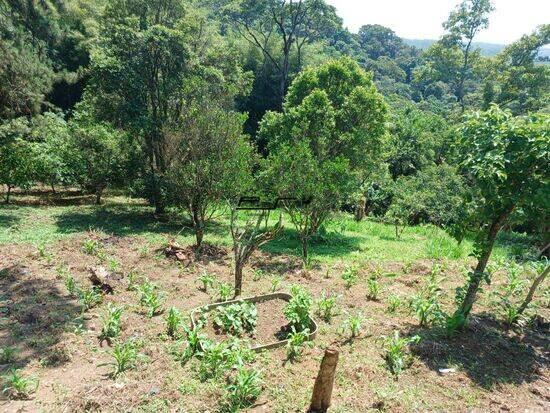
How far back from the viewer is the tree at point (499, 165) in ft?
15.8

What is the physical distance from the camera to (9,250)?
827 centimetres

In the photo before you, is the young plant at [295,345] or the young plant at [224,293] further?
the young plant at [224,293]

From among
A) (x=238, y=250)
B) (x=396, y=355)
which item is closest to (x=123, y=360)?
(x=396, y=355)

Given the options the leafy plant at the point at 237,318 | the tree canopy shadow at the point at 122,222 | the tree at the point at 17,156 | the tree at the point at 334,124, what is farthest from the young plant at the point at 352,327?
the tree at the point at 17,156

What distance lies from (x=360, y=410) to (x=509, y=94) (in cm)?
2810

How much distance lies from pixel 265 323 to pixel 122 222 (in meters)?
7.97

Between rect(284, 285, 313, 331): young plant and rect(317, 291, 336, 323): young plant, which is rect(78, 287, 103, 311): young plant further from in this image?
rect(317, 291, 336, 323): young plant

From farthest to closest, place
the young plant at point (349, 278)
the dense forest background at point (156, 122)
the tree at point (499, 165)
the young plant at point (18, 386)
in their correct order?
the dense forest background at point (156, 122) → the young plant at point (349, 278) → the tree at point (499, 165) → the young plant at point (18, 386)

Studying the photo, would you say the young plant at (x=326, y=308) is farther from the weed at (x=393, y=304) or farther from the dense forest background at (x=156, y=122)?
the dense forest background at (x=156, y=122)

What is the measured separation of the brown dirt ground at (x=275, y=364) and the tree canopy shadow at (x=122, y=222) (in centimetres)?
408

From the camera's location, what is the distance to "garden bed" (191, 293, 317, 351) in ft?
17.1

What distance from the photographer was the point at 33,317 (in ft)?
18.3

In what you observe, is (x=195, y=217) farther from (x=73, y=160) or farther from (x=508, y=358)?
(x=508, y=358)

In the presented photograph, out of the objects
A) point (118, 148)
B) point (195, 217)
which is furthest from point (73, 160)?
point (195, 217)
